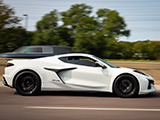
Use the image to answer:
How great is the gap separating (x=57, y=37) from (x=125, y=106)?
1103 inches

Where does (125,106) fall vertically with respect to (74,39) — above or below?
below

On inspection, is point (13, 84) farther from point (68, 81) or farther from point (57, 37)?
point (57, 37)

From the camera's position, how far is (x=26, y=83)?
705 centimetres

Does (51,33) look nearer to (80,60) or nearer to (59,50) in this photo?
(59,50)

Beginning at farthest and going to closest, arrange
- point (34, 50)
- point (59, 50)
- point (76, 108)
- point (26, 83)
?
point (34, 50), point (59, 50), point (26, 83), point (76, 108)

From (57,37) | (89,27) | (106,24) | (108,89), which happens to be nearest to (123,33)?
(106,24)

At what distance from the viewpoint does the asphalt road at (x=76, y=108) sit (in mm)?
4785

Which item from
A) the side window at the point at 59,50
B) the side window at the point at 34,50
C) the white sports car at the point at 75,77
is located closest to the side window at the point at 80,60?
the white sports car at the point at 75,77

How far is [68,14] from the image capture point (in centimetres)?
3944

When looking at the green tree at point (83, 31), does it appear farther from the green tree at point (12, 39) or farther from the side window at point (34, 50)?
the side window at point (34, 50)

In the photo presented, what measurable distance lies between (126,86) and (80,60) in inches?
57.5

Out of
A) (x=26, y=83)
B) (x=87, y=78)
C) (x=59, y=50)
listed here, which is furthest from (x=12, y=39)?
(x=87, y=78)

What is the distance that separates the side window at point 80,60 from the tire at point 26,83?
3.16 ft

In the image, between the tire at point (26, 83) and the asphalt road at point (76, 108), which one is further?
the tire at point (26, 83)
